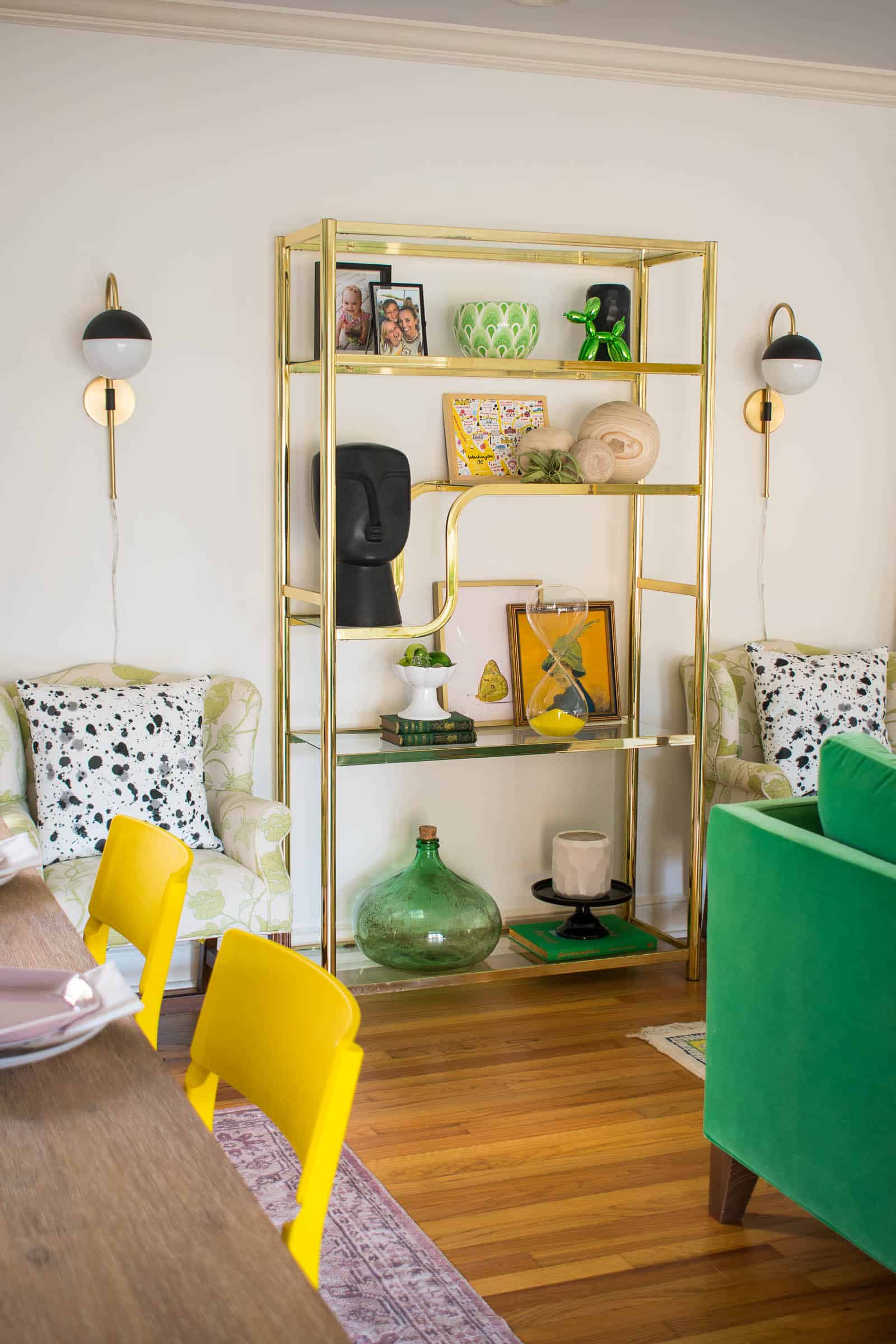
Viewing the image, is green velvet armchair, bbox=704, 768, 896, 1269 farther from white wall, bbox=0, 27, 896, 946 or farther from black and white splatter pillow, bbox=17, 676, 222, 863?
white wall, bbox=0, 27, 896, 946

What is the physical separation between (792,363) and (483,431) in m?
0.98

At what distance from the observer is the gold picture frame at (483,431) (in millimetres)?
3848

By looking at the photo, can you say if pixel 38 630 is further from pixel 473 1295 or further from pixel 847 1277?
pixel 847 1277

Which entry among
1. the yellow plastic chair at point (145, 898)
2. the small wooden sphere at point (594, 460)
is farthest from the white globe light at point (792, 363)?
the yellow plastic chair at point (145, 898)

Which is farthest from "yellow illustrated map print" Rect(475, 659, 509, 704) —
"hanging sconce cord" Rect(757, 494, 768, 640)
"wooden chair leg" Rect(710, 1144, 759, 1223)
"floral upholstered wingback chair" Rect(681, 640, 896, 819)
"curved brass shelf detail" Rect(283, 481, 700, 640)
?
"wooden chair leg" Rect(710, 1144, 759, 1223)

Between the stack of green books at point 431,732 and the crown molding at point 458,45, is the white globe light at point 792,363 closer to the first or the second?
the crown molding at point 458,45

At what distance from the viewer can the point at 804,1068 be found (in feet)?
6.94

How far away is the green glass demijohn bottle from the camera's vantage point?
141 inches

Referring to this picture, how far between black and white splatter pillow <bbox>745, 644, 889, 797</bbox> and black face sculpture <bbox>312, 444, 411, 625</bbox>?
121cm

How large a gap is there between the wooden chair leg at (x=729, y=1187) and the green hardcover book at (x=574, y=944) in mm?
1270

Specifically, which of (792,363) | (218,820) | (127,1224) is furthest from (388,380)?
(127,1224)

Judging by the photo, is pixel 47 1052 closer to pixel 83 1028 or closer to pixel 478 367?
pixel 83 1028

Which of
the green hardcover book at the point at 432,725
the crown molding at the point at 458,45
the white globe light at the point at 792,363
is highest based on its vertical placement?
the crown molding at the point at 458,45

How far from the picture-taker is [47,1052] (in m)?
1.19
